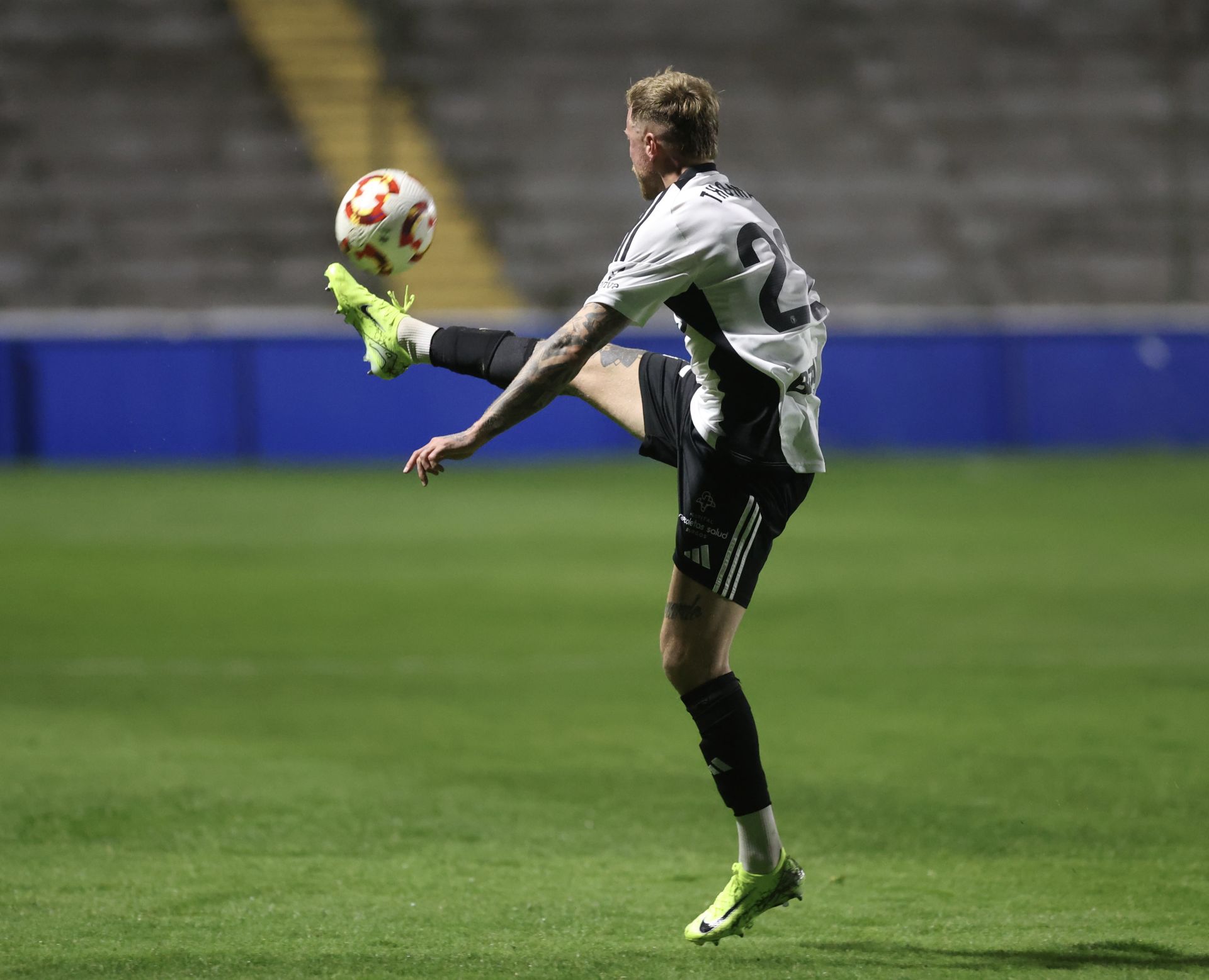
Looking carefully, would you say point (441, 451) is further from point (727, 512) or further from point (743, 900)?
point (743, 900)

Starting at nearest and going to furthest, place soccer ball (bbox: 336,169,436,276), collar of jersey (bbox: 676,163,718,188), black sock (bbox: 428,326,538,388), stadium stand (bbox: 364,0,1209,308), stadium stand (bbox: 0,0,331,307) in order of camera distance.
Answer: collar of jersey (bbox: 676,163,718,188) → black sock (bbox: 428,326,538,388) → soccer ball (bbox: 336,169,436,276) → stadium stand (bbox: 0,0,331,307) → stadium stand (bbox: 364,0,1209,308)

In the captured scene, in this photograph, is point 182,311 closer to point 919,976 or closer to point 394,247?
point 394,247

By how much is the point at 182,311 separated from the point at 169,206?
161 cm

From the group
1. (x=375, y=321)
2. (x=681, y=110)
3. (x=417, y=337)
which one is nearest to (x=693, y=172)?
(x=681, y=110)

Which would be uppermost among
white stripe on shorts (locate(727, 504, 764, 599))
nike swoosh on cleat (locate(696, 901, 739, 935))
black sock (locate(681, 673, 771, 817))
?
white stripe on shorts (locate(727, 504, 764, 599))

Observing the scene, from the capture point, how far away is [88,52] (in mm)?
22922

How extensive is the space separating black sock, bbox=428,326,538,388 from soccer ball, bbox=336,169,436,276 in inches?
12.8

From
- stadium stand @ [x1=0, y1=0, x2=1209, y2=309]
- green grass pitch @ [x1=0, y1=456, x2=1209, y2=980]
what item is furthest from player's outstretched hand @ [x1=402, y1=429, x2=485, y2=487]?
stadium stand @ [x1=0, y1=0, x2=1209, y2=309]

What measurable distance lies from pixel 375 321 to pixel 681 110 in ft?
4.03

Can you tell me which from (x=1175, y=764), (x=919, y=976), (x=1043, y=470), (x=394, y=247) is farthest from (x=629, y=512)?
(x=919, y=976)

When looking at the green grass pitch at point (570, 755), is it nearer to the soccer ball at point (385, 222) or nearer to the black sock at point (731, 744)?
the black sock at point (731, 744)

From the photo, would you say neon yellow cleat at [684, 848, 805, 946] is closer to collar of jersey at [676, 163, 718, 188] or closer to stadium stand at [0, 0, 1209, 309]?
collar of jersey at [676, 163, 718, 188]

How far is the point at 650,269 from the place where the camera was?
13.1 ft

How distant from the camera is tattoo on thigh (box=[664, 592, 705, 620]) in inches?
166
